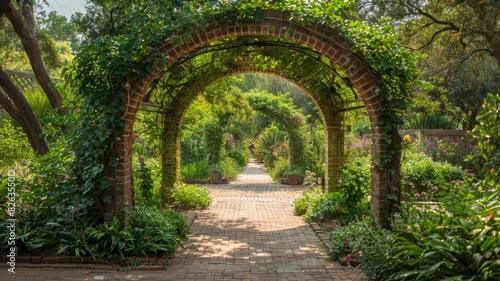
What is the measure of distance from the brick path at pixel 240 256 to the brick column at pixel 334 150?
45.4 inches

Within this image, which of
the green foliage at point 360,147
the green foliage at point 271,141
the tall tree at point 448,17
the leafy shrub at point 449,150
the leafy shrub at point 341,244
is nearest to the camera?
the leafy shrub at point 341,244

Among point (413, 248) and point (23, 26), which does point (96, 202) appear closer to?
point (413, 248)

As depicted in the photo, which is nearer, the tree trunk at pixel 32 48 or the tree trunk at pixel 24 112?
the tree trunk at pixel 24 112

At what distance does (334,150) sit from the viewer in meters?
9.55

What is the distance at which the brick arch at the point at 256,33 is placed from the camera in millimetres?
5824

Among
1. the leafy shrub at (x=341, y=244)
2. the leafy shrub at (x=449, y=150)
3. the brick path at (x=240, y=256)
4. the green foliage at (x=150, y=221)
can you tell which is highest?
the leafy shrub at (x=449, y=150)

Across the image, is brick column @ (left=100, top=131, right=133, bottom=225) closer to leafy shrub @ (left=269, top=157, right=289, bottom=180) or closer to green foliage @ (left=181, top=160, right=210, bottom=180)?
green foliage @ (left=181, top=160, right=210, bottom=180)

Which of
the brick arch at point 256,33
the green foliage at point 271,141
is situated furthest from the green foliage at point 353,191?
the green foliage at point 271,141

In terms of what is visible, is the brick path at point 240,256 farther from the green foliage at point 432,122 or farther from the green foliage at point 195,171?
the green foliage at point 432,122

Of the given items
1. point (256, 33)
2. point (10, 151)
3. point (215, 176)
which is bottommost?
point (215, 176)

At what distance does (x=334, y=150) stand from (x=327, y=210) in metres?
1.82

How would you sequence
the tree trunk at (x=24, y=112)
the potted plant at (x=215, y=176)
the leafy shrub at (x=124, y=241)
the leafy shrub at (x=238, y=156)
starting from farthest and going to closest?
the leafy shrub at (x=238, y=156)
the potted plant at (x=215, y=176)
the tree trunk at (x=24, y=112)
the leafy shrub at (x=124, y=241)

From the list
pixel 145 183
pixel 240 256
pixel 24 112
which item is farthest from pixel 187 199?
pixel 240 256

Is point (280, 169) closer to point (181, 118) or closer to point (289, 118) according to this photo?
point (289, 118)
